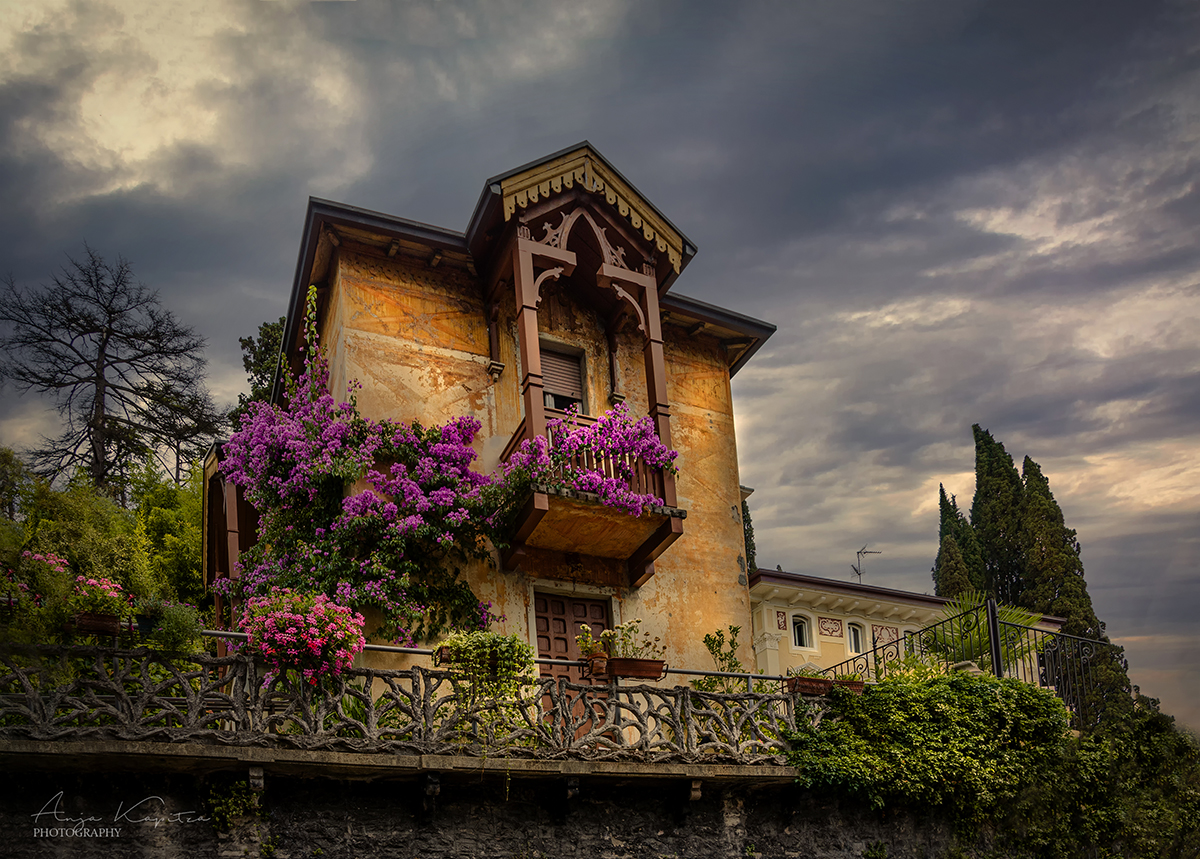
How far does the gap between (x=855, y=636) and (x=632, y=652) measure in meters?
8.99

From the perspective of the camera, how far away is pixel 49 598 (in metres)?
10.4

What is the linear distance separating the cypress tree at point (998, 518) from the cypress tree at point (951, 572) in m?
1.04

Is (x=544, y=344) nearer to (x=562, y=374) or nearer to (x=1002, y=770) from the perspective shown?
(x=562, y=374)

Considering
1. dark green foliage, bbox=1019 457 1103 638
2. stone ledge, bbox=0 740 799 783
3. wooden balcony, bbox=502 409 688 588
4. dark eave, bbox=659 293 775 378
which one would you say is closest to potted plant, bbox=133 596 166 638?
stone ledge, bbox=0 740 799 783

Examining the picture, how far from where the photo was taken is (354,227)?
15.3m

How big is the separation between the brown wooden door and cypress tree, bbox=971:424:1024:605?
20687 mm

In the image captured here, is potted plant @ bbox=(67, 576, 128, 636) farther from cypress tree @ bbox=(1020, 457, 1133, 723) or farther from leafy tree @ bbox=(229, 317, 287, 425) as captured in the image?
cypress tree @ bbox=(1020, 457, 1133, 723)

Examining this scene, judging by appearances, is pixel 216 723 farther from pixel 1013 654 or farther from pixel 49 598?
pixel 1013 654

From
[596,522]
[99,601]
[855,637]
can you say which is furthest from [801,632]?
[99,601]

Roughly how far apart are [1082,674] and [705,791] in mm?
6650

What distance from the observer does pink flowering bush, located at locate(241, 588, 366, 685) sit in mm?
10492

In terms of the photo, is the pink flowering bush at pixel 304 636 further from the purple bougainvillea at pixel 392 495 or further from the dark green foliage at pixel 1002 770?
the dark green foliage at pixel 1002 770

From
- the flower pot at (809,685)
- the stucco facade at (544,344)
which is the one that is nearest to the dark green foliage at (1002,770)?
the flower pot at (809,685)

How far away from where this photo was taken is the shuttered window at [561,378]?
16.5 meters
